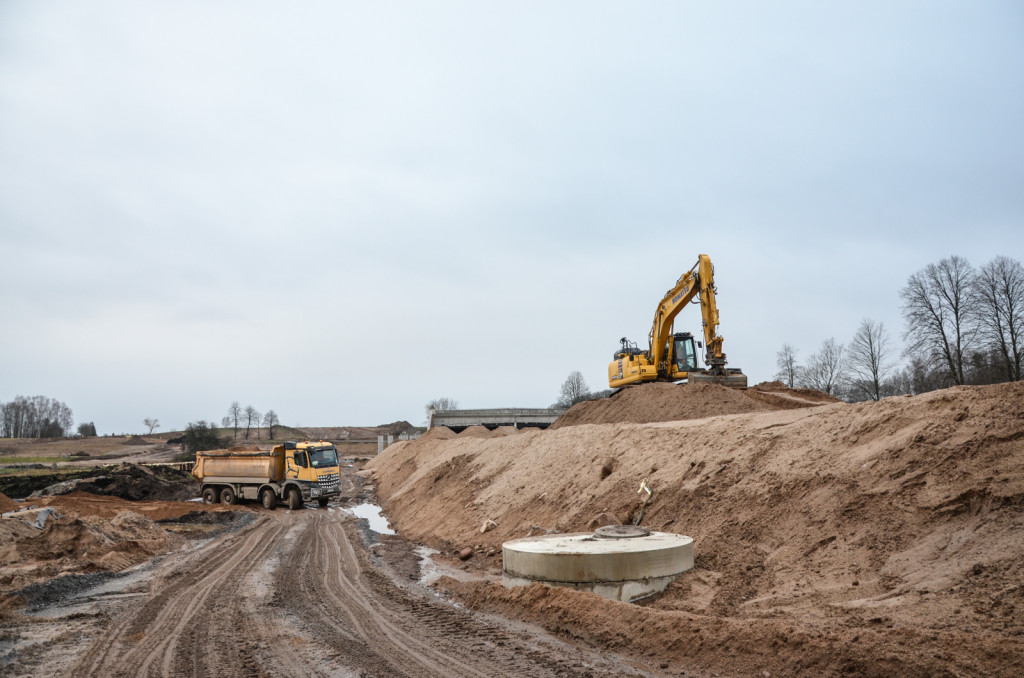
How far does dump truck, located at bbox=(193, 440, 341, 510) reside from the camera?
2820cm

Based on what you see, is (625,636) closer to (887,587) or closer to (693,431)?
(887,587)

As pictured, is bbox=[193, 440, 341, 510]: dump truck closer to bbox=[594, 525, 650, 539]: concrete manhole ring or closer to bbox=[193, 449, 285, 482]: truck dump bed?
bbox=[193, 449, 285, 482]: truck dump bed

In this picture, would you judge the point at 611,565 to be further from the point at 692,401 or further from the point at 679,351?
the point at 679,351

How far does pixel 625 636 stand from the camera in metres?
7.22

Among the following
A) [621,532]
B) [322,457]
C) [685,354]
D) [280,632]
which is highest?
[685,354]

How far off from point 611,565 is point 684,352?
18755 mm

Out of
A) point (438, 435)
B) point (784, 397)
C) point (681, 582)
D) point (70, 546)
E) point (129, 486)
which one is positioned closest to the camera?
point (681, 582)

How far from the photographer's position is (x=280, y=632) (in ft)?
27.6

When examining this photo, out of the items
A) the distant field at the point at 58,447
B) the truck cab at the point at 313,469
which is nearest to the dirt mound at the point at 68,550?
the truck cab at the point at 313,469

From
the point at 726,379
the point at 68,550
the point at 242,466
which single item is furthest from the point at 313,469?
the point at 726,379

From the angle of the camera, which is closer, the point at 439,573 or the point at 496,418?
the point at 439,573

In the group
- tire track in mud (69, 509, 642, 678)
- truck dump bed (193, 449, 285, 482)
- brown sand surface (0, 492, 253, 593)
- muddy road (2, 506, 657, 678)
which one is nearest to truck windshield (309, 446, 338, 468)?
truck dump bed (193, 449, 285, 482)

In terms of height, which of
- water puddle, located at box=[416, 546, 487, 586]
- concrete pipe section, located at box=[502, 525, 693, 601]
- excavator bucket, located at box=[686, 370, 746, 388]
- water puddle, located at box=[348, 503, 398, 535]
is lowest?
water puddle, located at box=[348, 503, 398, 535]

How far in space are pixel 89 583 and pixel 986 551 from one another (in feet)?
47.7
